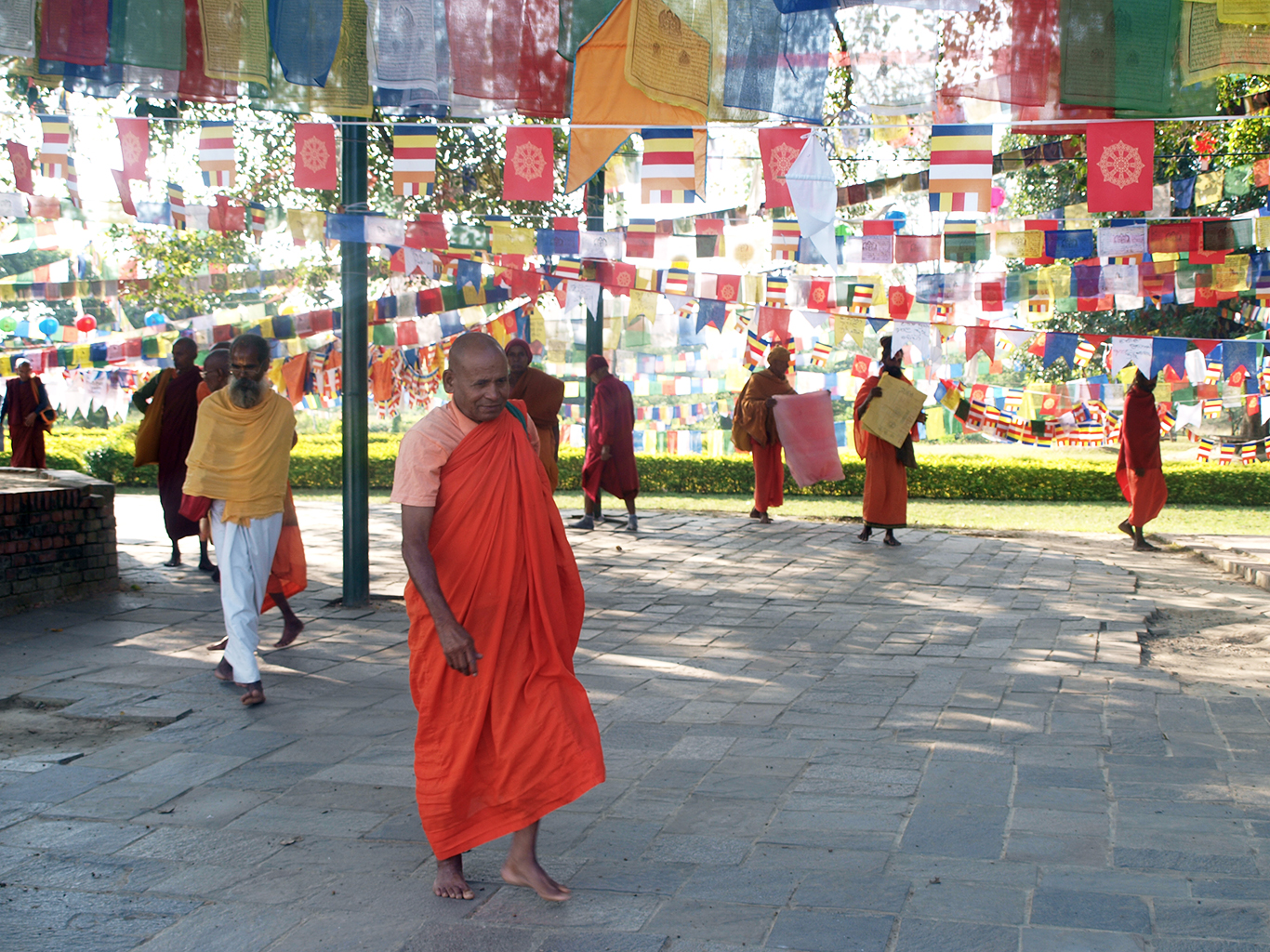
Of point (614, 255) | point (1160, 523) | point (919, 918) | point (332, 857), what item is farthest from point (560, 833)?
point (1160, 523)

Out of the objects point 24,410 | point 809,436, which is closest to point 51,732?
point 809,436

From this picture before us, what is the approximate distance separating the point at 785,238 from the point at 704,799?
294 inches

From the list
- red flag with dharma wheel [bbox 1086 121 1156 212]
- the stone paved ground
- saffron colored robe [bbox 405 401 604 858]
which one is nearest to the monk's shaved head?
saffron colored robe [bbox 405 401 604 858]

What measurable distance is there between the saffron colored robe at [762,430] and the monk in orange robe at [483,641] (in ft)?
29.0

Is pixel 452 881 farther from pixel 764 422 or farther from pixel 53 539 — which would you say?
pixel 764 422

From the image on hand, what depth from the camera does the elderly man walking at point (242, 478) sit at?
211 inches

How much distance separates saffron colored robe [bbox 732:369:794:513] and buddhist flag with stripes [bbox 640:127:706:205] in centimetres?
489

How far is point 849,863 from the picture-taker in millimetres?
3389

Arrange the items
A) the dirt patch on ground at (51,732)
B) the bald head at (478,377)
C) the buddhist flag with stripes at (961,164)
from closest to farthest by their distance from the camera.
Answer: the bald head at (478,377), the dirt patch on ground at (51,732), the buddhist flag with stripes at (961,164)

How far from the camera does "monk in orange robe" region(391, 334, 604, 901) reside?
3168 millimetres

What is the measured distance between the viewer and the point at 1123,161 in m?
Answer: 6.63

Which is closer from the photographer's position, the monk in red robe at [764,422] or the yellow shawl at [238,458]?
the yellow shawl at [238,458]

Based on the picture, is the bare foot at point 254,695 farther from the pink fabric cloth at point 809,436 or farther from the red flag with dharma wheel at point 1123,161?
the pink fabric cloth at point 809,436

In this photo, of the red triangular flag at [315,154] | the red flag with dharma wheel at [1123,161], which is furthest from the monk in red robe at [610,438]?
the red flag with dharma wheel at [1123,161]
